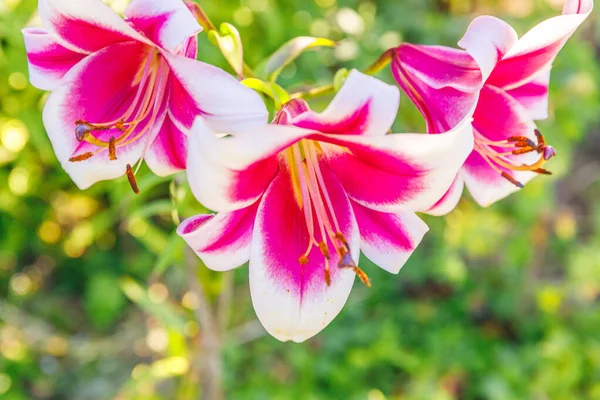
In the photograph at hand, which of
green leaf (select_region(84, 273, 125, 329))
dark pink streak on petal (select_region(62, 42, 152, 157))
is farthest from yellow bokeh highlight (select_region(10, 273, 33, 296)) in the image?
dark pink streak on petal (select_region(62, 42, 152, 157))

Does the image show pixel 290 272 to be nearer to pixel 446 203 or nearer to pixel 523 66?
pixel 446 203

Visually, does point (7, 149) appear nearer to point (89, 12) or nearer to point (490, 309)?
point (89, 12)

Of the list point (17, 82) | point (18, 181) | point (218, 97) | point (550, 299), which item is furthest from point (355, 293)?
point (218, 97)

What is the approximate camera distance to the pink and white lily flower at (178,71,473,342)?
0.48 metres

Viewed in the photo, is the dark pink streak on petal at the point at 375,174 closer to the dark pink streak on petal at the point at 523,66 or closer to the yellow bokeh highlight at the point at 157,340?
the dark pink streak on petal at the point at 523,66

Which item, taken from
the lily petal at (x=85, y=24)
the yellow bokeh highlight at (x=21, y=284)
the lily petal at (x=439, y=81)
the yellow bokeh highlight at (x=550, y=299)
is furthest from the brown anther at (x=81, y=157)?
the yellow bokeh highlight at (x=550, y=299)

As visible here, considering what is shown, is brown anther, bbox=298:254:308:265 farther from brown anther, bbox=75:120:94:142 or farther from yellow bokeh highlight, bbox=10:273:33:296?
yellow bokeh highlight, bbox=10:273:33:296

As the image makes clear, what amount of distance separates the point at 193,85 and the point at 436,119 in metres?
0.26

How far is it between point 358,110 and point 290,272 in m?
0.19

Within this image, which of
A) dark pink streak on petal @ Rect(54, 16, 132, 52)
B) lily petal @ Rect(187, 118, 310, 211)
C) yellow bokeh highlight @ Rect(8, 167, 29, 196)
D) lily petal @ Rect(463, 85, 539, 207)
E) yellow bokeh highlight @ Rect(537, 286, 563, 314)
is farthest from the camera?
Answer: yellow bokeh highlight @ Rect(537, 286, 563, 314)

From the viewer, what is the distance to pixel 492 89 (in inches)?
25.8

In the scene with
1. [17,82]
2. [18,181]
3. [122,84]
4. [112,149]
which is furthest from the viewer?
[18,181]

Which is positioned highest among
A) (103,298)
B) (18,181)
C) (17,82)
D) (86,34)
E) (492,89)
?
(86,34)

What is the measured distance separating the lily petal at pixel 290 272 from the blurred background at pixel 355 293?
34.4 inches
